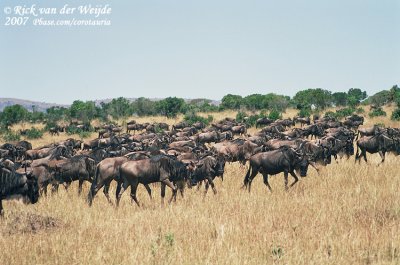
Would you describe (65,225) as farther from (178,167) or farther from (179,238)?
(178,167)

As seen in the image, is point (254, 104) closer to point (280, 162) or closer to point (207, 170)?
point (280, 162)

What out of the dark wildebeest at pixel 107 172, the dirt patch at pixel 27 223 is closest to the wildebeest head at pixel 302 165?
the dark wildebeest at pixel 107 172

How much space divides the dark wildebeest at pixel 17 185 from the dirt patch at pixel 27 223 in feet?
2.75

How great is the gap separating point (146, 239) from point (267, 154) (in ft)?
24.0

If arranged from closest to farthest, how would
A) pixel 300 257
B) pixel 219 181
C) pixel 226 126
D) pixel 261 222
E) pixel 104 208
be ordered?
1. pixel 300 257
2. pixel 261 222
3. pixel 104 208
4. pixel 219 181
5. pixel 226 126

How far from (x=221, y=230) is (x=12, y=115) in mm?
62260

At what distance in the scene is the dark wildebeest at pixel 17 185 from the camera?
10414mm

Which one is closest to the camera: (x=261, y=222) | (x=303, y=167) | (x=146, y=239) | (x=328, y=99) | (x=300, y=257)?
(x=300, y=257)

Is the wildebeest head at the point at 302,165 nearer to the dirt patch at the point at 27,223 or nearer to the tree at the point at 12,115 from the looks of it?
the dirt patch at the point at 27,223

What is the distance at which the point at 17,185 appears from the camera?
1066cm

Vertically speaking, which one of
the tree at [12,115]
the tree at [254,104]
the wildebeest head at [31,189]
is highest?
the tree at [254,104]

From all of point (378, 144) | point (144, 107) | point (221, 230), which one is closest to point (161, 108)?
point (144, 107)

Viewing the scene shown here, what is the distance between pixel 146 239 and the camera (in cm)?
769

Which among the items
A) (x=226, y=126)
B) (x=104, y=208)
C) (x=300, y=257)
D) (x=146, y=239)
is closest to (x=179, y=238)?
(x=146, y=239)
